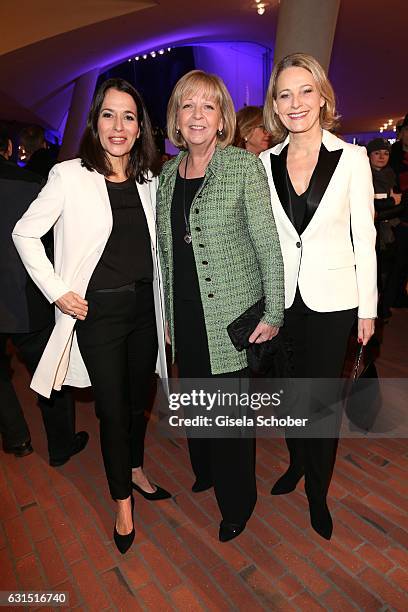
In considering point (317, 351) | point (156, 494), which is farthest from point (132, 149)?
point (156, 494)

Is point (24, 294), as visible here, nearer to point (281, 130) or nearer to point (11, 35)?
point (281, 130)

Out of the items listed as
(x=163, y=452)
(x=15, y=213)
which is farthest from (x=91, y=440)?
(x=15, y=213)

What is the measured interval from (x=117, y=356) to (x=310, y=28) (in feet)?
17.1

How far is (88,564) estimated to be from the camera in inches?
86.1

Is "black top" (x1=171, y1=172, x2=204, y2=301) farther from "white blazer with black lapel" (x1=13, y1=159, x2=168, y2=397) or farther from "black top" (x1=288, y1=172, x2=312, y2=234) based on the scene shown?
"black top" (x1=288, y1=172, x2=312, y2=234)

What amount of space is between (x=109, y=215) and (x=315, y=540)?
1958 millimetres

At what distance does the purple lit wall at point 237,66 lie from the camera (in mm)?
17950

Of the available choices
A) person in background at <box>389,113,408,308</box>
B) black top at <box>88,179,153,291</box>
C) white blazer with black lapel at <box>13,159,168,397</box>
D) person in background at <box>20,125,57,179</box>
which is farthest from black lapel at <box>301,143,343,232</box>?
person in background at <box>20,125,57,179</box>

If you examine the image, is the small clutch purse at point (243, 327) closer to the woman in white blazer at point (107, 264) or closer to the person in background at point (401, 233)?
the woman in white blazer at point (107, 264)

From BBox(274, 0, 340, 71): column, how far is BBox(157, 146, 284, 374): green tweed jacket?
4.23m

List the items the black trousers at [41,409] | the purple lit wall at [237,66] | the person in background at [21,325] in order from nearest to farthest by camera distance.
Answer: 1. the person in background at [21,325]
2. the black trousers at [41,409]
3. the purple lit wall at [237,66]

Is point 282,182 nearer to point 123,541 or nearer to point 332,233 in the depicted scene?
point 332,233

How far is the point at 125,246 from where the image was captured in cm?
211

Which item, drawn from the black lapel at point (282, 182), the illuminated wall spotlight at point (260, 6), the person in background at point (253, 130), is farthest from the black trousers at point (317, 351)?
the illuminated wall spotlight at point (260, 6)
